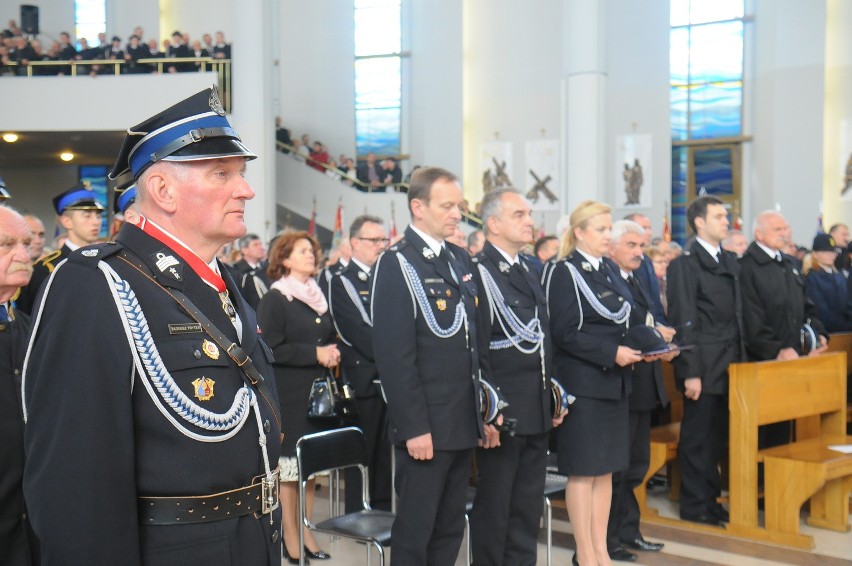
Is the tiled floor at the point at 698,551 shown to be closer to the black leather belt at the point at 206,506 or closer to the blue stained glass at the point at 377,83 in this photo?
the black leather belt at the point at 206,506

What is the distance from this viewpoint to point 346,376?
15.5 feet

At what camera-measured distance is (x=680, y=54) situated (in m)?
16.4

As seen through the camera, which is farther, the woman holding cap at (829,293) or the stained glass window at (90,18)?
the stained glass window at (90,18)

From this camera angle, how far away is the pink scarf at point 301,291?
14.1ft

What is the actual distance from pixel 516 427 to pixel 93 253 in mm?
2312

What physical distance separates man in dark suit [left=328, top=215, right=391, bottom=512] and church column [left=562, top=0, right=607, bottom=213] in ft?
27.0

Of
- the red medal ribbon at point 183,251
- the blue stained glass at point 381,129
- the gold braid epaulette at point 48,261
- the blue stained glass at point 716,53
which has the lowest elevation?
the gold braid epaulette at point 48,261

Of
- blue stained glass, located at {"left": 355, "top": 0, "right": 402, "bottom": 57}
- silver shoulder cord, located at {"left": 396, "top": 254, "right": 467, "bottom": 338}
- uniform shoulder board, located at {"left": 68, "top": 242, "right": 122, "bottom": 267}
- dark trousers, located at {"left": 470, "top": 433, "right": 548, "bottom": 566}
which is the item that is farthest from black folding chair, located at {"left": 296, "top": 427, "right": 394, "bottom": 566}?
blue stained glass, located at {"left": 355, "top": 0, "right": 402, "bottom": 57}

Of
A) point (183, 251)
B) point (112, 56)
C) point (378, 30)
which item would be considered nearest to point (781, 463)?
point (183, 251)

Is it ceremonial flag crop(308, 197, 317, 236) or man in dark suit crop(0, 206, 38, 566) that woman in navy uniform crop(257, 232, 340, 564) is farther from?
ceremonial flag crop(308, 197, 317, 236)

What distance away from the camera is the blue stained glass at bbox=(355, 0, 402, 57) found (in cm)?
1767

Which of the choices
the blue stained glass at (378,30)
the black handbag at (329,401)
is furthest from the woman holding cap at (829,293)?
the blue stained glass at (378,30)

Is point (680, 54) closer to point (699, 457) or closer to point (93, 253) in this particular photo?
point (699, 457)

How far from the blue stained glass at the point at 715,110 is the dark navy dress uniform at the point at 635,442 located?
12697 mm
